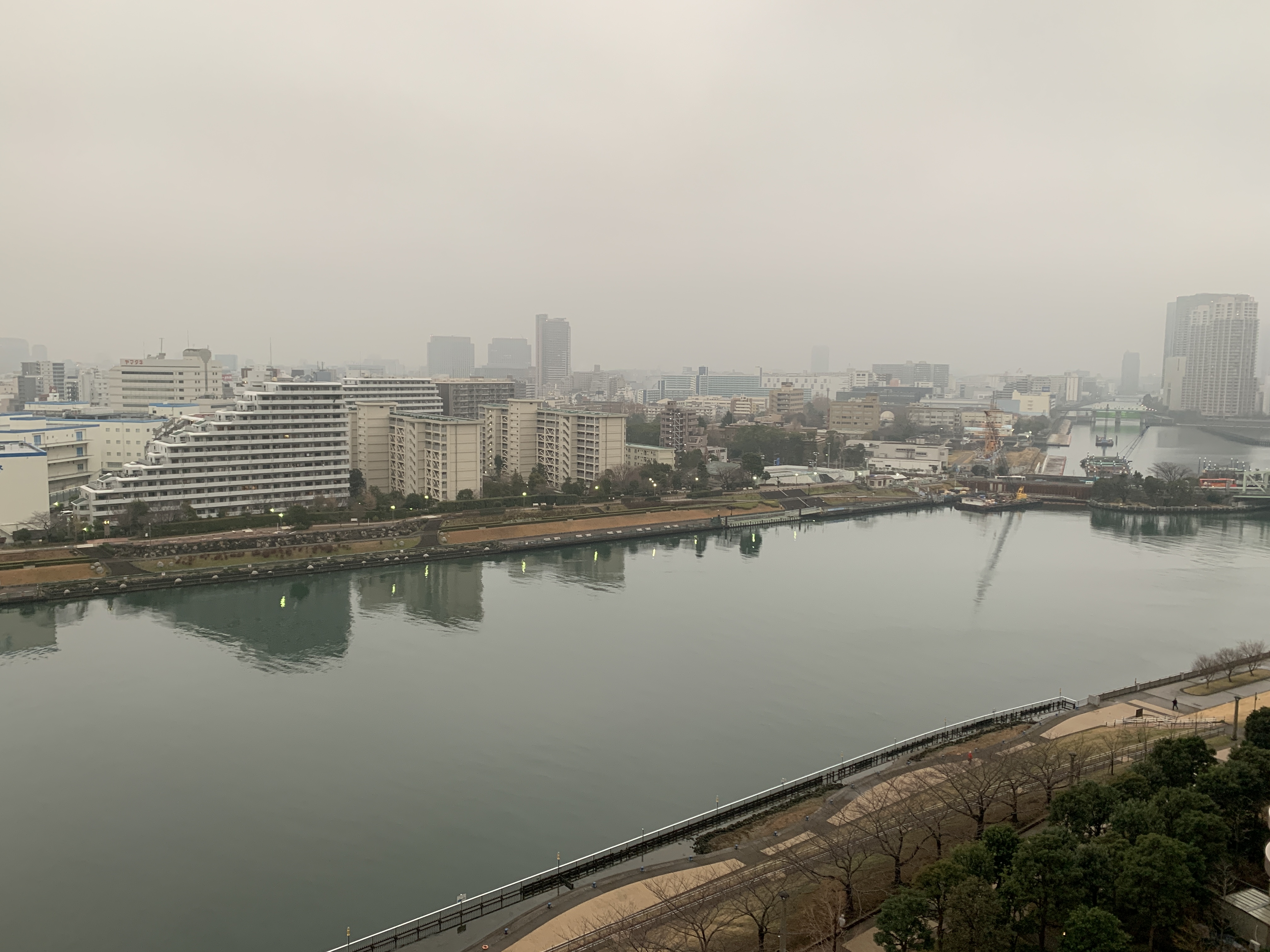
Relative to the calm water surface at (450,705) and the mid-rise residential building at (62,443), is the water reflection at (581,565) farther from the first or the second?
the mid-rise residential building at (62,443)

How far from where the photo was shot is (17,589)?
34.1 feet

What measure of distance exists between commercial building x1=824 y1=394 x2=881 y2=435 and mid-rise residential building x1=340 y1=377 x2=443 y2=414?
57.7ft

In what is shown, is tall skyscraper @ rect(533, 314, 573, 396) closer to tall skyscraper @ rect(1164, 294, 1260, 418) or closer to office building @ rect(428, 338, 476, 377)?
office building @ rect(428, 338, 476, 377)

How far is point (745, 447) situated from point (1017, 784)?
22.0 meters

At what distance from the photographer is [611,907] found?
4188mm

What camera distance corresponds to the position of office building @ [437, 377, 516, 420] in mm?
25844

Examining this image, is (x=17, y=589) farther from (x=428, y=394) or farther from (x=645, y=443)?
(x=645, y=443)

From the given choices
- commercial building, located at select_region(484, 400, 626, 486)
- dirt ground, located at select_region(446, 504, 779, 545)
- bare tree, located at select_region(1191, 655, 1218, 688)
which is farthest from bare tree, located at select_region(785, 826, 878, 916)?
commercial building, located at select_region(484, 400, 626, 486)

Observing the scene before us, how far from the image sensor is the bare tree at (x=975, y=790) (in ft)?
15.5

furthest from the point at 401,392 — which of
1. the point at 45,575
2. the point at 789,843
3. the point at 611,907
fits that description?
the point at 611,907

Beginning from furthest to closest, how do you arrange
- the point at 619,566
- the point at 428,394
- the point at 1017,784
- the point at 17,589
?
the point at 428,394
the point at 619,566
the point at 17,589
the point at 1017,784

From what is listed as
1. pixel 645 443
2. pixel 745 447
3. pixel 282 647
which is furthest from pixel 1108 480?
pixel 282 647

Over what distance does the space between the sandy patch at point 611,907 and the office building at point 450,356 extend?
64.1m

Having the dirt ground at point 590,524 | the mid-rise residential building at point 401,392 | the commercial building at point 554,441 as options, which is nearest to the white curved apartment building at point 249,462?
the dirt ground at point 590,524
